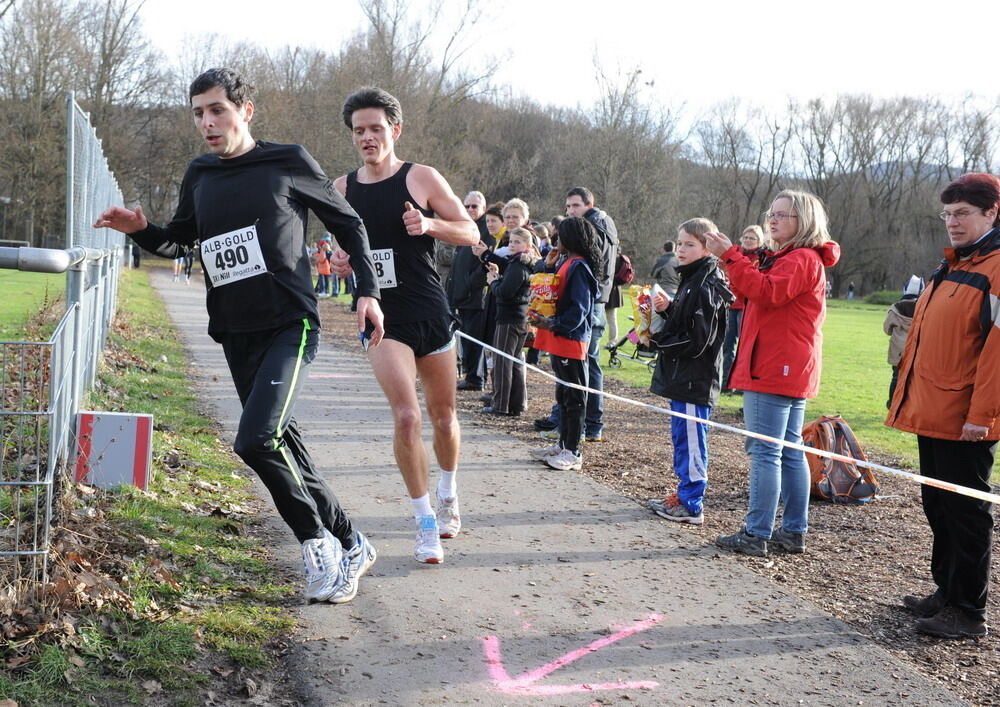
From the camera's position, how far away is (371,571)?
4.52 metres

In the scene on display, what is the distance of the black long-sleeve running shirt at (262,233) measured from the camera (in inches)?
151

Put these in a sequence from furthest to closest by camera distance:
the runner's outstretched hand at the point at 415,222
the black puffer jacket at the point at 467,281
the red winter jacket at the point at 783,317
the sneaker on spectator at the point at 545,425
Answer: the black puffer jacket at the point at 467,281
the sneaker on spectator at the point at 545,425
the red winter jacket at the point at 783,317
the runner's outstretched hand at the point at 415,222

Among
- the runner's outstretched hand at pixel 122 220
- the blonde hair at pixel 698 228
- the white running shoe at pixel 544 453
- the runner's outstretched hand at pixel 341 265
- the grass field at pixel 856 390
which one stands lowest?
the grass field at pixel 856 390

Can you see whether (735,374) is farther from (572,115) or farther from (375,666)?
(572,115)

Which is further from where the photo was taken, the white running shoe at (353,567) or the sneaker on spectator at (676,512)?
the sneaker on spectator at (676,512)

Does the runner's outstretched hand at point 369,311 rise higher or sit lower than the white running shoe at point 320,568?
higher

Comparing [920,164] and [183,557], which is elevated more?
[920,164]

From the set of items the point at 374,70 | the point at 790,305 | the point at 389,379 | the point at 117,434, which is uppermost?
the point at 374,70

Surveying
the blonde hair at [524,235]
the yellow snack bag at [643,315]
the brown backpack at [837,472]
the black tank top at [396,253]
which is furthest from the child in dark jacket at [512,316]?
the black tank top at [396,253]

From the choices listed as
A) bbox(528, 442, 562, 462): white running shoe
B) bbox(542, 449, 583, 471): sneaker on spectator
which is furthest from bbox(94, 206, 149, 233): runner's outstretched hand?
bbox(528, 442, 562, 462): white running shoe

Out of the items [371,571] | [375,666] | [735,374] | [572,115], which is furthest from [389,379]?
[572,115]

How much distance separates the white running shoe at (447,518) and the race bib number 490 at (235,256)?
1909 millimetres

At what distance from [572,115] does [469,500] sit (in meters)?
59.1

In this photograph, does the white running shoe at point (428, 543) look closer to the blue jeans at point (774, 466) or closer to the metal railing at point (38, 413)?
the metal railing at point (38, 413)
